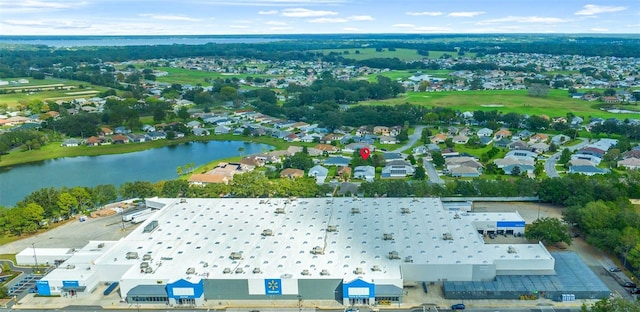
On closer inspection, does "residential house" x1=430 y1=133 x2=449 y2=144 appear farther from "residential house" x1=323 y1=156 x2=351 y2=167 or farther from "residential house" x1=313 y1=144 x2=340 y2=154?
"residential house" x1=323 y1=156 x2=351 y2=167

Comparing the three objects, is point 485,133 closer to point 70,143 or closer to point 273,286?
point 273,286

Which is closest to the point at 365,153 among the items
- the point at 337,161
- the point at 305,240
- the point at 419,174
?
the point at 337,161

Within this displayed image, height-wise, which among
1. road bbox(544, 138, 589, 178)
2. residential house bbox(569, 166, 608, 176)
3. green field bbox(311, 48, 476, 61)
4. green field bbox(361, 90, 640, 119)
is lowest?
road bbox(544, 138, 589, 178)

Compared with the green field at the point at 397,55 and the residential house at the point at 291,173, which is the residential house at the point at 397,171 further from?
the green field at the point at 397,55

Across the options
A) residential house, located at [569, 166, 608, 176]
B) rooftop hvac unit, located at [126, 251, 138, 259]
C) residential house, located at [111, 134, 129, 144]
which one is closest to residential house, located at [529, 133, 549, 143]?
residential house, located at [569, 166, 608, 176]

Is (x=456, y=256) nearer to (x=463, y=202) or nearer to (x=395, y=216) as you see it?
(x=395, y=216)

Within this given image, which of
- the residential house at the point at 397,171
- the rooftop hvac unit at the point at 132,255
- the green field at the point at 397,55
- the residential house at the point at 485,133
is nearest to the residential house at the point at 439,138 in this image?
the residential house at the point at 485,133
